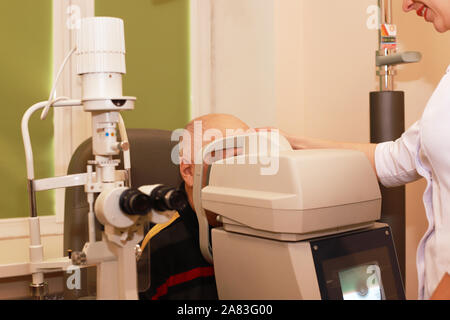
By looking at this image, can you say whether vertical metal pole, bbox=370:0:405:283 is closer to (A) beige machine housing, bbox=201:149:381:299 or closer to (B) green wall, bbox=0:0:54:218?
(A) beige machine housing, bbox=201:149:381:299

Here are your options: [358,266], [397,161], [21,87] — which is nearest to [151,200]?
[358,266]

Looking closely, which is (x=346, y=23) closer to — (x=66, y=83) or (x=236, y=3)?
→ (x=236, y=3)

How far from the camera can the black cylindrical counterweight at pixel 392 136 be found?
160 centimetres

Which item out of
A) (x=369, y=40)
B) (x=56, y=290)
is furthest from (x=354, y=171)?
(x=369, y=40)

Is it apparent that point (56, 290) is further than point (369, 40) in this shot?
No

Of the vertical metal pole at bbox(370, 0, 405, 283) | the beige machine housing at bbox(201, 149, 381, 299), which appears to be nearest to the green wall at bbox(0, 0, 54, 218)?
the beige machine housing at bbox(201, 149, 381, 299)

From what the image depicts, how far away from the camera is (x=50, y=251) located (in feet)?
5.89

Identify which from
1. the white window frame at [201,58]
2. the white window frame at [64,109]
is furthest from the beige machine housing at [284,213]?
the white window frame at [201,58]

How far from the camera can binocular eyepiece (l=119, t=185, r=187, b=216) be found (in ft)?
2.71

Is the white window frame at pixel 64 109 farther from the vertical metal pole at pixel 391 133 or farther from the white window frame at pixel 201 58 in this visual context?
the vertical metal pole at pixel 391 133

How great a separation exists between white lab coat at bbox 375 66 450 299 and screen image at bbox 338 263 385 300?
13cm

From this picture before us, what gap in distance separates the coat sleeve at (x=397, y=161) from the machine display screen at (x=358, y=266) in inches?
7.9

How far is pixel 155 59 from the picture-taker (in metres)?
2.35
